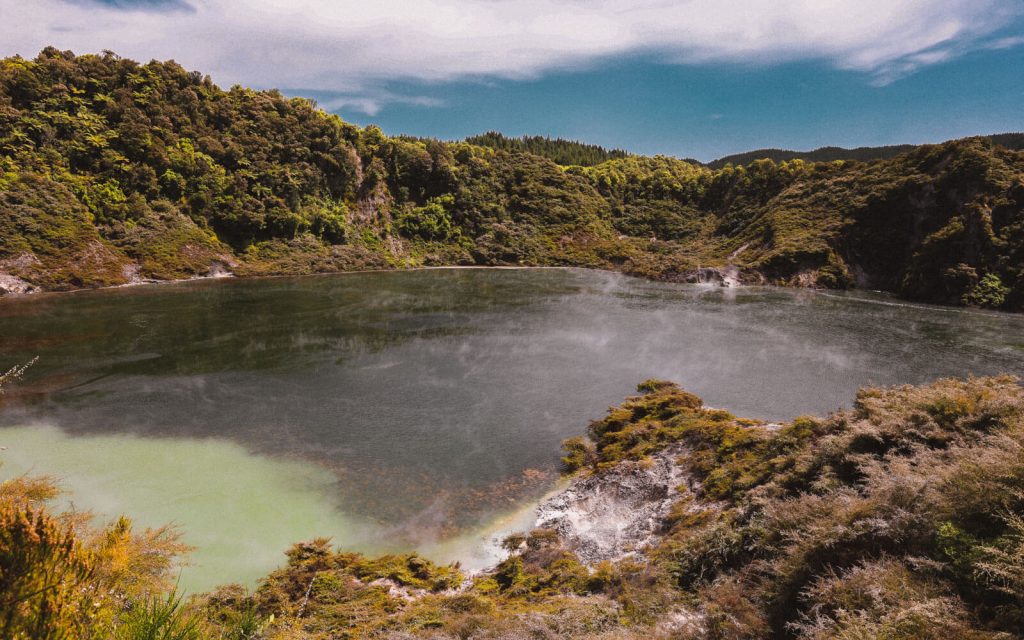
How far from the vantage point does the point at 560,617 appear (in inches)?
348

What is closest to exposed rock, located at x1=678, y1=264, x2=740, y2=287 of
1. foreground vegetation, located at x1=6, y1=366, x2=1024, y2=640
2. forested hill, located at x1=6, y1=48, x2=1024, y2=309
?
forested hill, located at x1=6, y1=48, x2=1024, y2=309

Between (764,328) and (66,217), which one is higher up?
(66,217)

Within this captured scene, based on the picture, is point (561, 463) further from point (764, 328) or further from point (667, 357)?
point (764, 328)

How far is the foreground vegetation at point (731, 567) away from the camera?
193 inches

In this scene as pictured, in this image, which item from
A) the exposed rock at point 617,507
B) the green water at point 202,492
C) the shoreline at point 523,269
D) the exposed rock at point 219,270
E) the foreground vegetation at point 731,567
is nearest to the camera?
the foreground vegetation at point 731,567

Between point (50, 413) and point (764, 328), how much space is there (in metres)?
46.4

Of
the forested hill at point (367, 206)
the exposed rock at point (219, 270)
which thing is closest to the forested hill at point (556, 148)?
the forested hill at point (367, 206)

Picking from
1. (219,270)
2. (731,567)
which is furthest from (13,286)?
(731,567)

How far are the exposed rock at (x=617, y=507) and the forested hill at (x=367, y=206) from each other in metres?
59.5

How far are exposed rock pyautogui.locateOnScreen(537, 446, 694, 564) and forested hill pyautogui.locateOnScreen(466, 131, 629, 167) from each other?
149 meters

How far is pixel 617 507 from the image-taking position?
623 inches

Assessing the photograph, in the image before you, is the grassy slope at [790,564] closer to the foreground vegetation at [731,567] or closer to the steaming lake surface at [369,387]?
the foreground vegetation at [731,567]

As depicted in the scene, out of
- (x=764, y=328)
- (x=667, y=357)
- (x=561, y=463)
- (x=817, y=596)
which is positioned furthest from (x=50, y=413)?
(x=764, y=328)

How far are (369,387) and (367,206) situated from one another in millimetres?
74845
